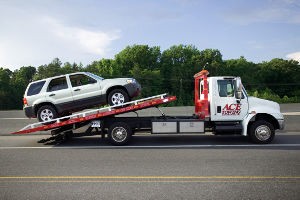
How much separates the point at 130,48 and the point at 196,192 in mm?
93046

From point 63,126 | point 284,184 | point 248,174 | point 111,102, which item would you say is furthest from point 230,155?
point 63,126

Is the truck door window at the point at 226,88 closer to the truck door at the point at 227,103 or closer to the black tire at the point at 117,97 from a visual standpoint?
the truck door at the point at 227,103

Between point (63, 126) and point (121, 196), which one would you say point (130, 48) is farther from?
point (121, 196)

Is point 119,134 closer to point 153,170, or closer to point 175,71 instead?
point 153,170

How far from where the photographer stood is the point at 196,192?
6.03m

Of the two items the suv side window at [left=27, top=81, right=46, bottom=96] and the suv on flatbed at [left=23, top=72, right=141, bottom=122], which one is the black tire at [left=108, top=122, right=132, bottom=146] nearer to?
the suv on flatbed at [left=23, top=72, right=141, bottom=122]

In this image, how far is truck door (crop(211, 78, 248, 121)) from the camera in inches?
464

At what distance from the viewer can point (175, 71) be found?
320ft

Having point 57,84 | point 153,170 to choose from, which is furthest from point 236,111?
point 57,84

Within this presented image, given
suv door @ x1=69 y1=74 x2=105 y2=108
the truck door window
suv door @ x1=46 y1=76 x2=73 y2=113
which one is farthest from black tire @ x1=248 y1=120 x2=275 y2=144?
suv door @ x1=46 y1=76 x2=73 y2=113

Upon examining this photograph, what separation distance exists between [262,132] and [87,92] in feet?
20.4

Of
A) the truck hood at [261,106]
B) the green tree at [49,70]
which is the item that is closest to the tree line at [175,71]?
the green tree at [49,70]

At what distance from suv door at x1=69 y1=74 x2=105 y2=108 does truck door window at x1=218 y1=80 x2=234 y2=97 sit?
13.6 feet

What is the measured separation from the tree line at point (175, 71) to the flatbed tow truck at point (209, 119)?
71781 mm
